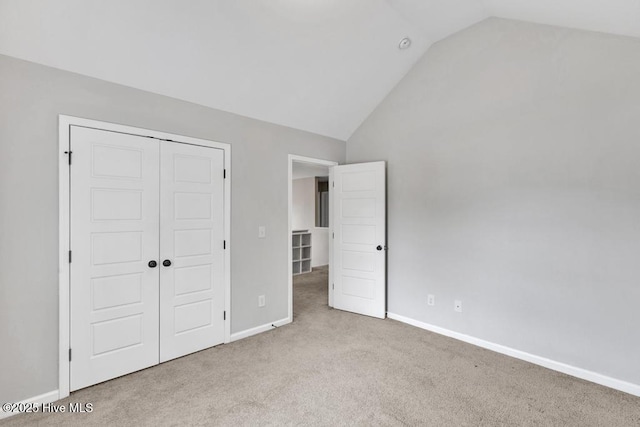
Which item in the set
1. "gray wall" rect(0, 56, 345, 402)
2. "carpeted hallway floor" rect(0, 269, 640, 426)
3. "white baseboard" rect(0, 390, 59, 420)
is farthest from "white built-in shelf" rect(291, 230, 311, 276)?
"white baseboard" rect(0, 390, 59, 420)

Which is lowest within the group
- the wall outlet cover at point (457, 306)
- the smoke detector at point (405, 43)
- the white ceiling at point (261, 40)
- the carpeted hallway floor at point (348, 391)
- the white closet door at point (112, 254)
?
the carpeted hallway floor at point (348, 391)

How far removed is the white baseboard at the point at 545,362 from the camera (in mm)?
2364

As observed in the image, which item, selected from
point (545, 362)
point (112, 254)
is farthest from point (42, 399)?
point (545, 362)

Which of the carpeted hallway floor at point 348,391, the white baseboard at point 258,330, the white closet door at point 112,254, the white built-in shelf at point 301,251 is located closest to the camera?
the carpeted hallway floor at point 348,391

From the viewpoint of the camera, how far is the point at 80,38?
211 cm

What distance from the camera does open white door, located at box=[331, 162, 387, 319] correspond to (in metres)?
3.87

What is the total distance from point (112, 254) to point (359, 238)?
2.75 metres

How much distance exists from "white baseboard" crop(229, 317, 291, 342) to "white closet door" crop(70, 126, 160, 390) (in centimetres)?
80

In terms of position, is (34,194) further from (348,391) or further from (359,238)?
(359,238)

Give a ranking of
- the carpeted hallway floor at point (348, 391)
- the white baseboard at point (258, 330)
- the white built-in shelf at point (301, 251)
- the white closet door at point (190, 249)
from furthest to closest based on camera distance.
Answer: the white built-in shelf at point (301, 251) < the white baseboard at point (258, 330) < the white closet door at point (190, 249) < the carpeted hallway floor at point (348, 391)

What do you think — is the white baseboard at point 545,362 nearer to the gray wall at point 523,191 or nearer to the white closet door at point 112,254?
the gray wall at point 523,191

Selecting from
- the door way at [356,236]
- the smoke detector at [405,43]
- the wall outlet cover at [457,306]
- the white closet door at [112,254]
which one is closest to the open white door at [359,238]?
the door way at [356,236]

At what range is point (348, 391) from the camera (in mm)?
2307

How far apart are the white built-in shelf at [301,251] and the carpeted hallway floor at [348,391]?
376 centimetres
